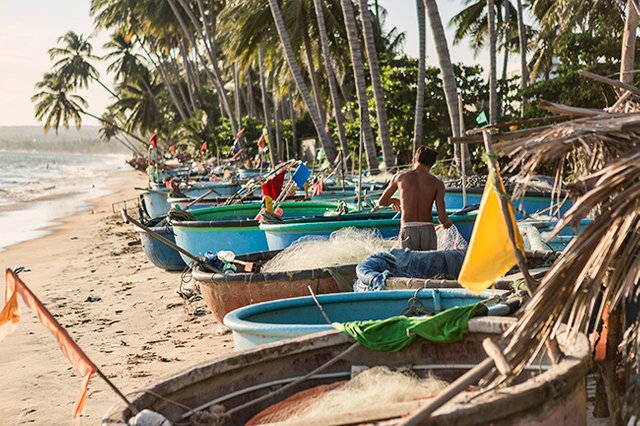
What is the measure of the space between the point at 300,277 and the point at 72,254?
1391cm

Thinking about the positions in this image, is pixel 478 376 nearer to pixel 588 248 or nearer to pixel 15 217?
pixel 588 248

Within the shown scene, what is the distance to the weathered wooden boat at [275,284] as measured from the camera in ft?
27.3

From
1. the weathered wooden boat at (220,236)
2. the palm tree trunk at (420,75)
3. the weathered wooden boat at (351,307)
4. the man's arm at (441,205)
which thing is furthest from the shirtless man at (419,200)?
the palm tree trunk at (420,75)

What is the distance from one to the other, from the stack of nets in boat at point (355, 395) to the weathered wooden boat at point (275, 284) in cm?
308

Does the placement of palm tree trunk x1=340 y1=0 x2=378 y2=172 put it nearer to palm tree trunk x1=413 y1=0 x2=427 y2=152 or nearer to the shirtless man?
palm tree trunk x1=413 y1=0 x2=427 y2=152

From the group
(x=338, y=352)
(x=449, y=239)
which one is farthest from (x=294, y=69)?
(x=338, y=352)

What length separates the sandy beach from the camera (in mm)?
8016

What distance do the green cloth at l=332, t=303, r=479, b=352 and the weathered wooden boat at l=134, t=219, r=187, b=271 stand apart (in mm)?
9551

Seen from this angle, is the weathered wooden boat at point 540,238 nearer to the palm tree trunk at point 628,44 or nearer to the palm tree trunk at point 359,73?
the palm tree trunk at point 628,44

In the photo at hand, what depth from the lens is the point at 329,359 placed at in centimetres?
540

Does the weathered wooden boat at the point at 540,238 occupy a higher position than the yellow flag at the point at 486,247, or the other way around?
the yellow flag at the point at 486,247

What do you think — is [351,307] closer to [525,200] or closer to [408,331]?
[408,331]

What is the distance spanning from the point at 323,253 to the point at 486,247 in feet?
15.3

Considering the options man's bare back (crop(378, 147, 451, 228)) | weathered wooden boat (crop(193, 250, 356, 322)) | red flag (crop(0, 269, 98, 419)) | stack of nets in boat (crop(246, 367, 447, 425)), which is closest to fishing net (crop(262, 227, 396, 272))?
weathered wooden boat (crop(193, 250, 356, 322))
